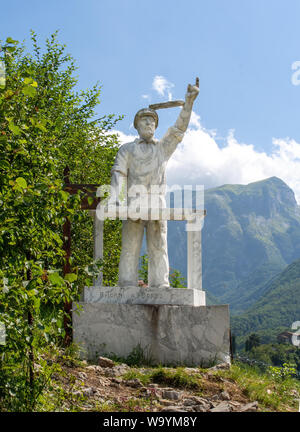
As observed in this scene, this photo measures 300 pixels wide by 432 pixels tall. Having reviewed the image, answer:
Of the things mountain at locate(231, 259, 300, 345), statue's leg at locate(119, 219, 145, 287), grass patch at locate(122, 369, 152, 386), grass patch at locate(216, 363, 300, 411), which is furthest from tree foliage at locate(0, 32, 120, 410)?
mountain at locate(231, 259, 300, 345)

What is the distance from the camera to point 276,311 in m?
112

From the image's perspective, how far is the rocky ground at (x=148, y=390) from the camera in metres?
4.69

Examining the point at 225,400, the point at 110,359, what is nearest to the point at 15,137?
the point at 225,400

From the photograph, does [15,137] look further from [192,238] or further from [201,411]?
[192,238]

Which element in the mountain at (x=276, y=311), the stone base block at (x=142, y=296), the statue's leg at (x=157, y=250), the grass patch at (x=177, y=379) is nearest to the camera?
the grass patch at (x=177, y=379)

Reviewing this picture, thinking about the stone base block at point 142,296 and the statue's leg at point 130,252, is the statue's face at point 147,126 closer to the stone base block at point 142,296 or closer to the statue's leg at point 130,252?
the statue's leg at point 130,252

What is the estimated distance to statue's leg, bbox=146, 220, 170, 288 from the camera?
7723mm

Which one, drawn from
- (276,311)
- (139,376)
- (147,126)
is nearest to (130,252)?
(147,126)

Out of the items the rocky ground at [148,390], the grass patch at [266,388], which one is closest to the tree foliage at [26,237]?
the rocky ground at [148,390]

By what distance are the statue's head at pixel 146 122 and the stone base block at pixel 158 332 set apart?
2811 millimetres

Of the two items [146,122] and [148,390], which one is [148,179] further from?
[148,390]

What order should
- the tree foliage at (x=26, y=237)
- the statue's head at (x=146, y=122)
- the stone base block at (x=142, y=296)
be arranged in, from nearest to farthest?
the tree foliage at (x=26, y=237), the stone base block at (x=142, y=296), the statue's head at (x=146, y=122)

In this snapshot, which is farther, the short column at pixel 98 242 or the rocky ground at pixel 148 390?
the short column at pixel 98 242

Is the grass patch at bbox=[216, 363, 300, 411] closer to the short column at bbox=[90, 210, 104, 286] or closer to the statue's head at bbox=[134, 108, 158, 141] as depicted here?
the short column at bbox=[90, 210, 104, 286]
